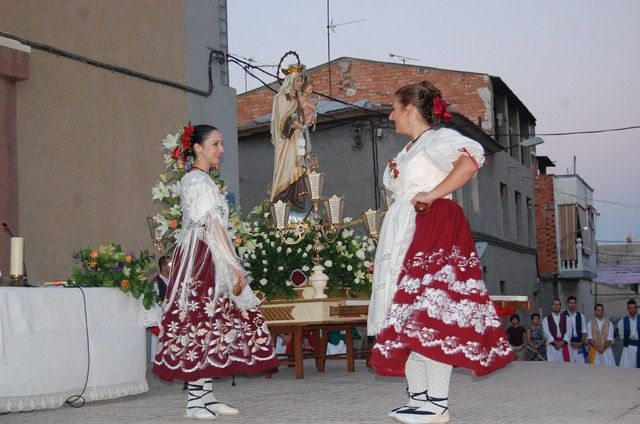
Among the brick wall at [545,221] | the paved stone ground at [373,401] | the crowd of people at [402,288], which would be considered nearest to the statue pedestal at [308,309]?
the paved stone ground at [373,401]

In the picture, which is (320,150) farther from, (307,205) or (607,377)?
(607,377)

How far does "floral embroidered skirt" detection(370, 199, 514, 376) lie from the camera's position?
5.65 m

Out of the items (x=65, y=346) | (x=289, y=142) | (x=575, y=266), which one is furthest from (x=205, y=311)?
(x=575, y=266)

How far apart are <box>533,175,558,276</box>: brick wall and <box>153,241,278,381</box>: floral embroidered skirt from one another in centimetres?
3865

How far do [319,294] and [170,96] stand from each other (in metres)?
6.53

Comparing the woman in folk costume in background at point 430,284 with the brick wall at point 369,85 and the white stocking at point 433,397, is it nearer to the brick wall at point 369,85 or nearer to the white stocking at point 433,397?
the white stocking at point 433,397

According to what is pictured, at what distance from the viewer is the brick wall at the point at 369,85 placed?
3003 cm

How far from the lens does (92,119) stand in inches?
573

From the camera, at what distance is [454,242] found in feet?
19.1

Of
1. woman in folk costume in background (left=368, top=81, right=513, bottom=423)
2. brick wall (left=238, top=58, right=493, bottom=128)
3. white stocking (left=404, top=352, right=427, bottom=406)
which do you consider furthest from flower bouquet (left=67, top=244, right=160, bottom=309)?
brick wall (left=238, top=58, right=493, bottom=128)

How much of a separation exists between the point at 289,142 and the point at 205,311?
5.60 metres

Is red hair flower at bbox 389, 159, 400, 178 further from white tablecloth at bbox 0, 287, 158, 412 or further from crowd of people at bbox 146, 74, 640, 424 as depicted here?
white tablecloth at bbox 0, 287, 158, 412

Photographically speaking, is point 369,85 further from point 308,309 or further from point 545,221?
point 308,309

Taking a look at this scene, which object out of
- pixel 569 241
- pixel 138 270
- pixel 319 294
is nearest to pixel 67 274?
pixel 319 294
